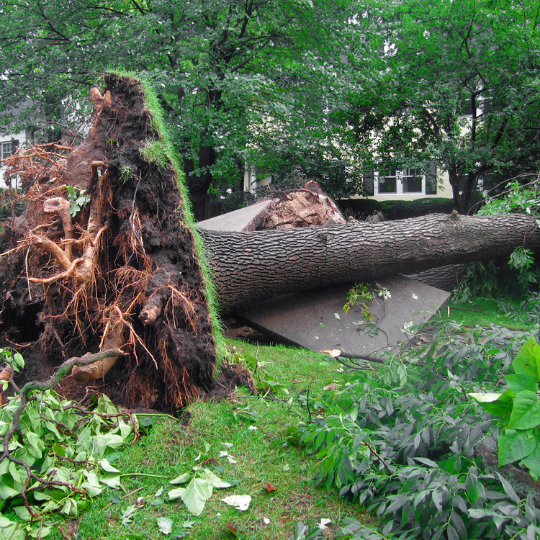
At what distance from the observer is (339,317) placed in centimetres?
606

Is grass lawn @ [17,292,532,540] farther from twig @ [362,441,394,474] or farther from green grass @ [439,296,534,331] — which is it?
green grass @ [439,296,534,331]

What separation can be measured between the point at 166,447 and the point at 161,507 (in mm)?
447

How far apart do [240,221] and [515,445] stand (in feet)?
18.6

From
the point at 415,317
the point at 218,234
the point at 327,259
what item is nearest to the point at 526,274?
the point at 415,317

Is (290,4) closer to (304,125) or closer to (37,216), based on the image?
(304,125)

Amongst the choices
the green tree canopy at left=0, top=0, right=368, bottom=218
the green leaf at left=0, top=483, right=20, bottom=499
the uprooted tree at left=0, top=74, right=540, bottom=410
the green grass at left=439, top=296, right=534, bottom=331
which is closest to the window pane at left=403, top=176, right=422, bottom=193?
the green tree canopy at left=0, top=0, right=368, bottom=218

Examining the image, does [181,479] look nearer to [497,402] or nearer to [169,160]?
[497,402]

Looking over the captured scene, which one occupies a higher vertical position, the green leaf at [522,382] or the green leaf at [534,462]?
the green leaf at [522,382]

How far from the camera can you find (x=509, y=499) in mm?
1815

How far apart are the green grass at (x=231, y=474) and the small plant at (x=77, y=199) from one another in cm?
168

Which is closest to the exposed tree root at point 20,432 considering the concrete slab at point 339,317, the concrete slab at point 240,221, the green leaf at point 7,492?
the green leaf at point 7,492

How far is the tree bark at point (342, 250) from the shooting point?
5.64 m

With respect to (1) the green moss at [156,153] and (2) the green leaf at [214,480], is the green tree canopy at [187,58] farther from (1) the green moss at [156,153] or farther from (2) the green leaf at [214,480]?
(2) the green leaf at [214,480]

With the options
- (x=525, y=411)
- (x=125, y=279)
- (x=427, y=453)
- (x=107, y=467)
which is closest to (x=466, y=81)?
(x=125, y=279)
